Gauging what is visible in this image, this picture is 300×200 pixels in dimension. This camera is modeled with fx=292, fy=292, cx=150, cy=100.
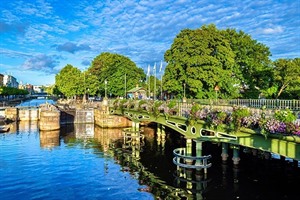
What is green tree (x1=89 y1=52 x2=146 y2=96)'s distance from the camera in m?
83.1

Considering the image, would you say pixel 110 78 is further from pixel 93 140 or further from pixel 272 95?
pixel 272 95

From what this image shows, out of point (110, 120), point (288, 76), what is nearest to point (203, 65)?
point (288, 76)

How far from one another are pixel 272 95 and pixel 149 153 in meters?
26.9

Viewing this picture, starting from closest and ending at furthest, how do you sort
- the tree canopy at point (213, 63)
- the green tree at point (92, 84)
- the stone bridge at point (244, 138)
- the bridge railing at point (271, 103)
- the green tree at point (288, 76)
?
the stone bridge at point (244, 138) → the bridge railing at point (271, 103) → the tree canopy at point (213, 63) → the green tree at point (288, 76) → the green tree at point (92, 84)

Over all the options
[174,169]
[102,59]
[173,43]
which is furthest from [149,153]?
[102,59]

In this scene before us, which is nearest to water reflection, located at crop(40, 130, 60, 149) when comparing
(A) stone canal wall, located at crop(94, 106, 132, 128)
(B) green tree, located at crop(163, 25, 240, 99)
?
(A) stone canal wall, located at crop(94, 106, 132, 128)

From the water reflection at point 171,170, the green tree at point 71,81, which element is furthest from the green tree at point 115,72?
the water reflection at point 171,170

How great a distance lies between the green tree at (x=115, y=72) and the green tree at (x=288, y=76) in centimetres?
4060

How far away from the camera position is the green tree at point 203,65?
44688mm

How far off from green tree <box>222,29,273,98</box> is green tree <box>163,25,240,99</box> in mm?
2182

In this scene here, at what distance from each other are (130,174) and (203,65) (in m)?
24.8

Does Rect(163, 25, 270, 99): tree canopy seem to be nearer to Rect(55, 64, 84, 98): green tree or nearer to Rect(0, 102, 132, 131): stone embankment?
Rect(0, 102, 132, 131): stone embankment

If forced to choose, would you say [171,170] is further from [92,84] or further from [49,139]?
[92,84]

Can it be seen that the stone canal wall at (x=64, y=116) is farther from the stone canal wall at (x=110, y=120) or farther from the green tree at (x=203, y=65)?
the green tree at (x=203, y=65)
